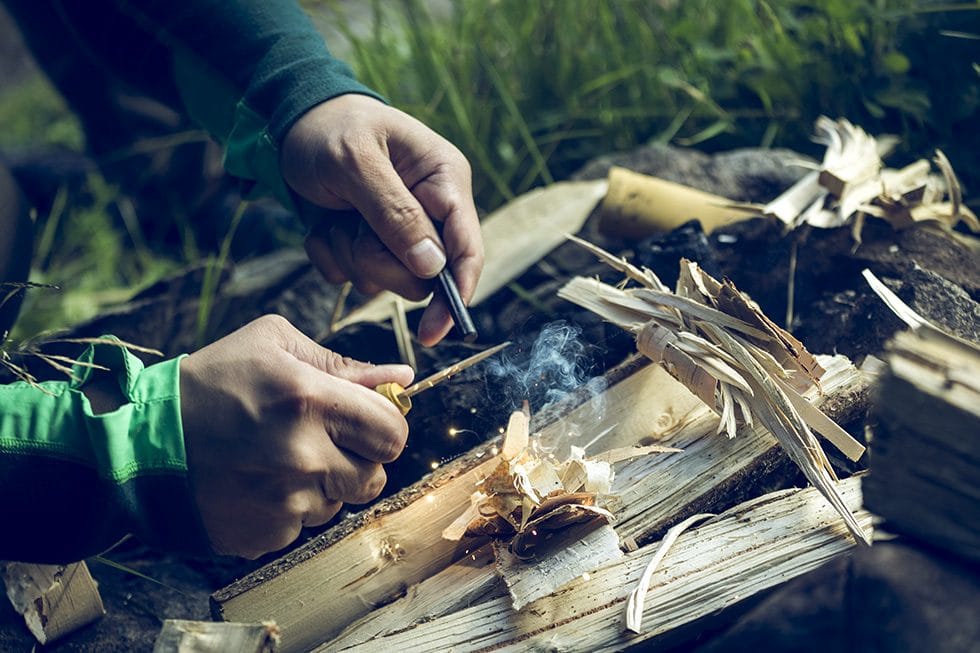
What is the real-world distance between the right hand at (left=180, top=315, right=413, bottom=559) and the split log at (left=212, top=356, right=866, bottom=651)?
0.12m

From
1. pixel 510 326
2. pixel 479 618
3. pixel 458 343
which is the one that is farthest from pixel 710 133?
pixel 479 618

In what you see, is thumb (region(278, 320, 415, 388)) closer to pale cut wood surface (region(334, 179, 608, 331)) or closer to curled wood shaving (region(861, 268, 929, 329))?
pale cut wood surface (region(334, 179, 608, 331))

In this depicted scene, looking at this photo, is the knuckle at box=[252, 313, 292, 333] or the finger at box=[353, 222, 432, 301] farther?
the finger at box=[353, 222, 432, 301]

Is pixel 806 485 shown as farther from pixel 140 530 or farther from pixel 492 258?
pixel 140 530

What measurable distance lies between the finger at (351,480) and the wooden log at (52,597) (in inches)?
27.7

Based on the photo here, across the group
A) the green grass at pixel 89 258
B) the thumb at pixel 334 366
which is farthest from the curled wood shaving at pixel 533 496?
the green grass at pixel 89 258

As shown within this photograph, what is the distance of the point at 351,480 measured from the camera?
1.59 m

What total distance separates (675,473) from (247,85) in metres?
1.68

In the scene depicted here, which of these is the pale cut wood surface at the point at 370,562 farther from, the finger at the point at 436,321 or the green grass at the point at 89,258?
the green grass at the point at 89,258

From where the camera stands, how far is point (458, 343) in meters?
2.29

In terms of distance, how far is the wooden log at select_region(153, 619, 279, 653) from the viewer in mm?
1370

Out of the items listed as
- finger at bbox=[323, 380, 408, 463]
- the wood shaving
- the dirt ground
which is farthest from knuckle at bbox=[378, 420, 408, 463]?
the wood shaving

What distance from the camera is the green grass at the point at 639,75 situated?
9.20ft

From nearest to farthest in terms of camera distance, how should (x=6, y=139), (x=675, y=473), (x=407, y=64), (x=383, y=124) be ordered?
(x=675, y=473) → (x=383, y=124) → (x=407, y=64) → (x=6, y=139)
